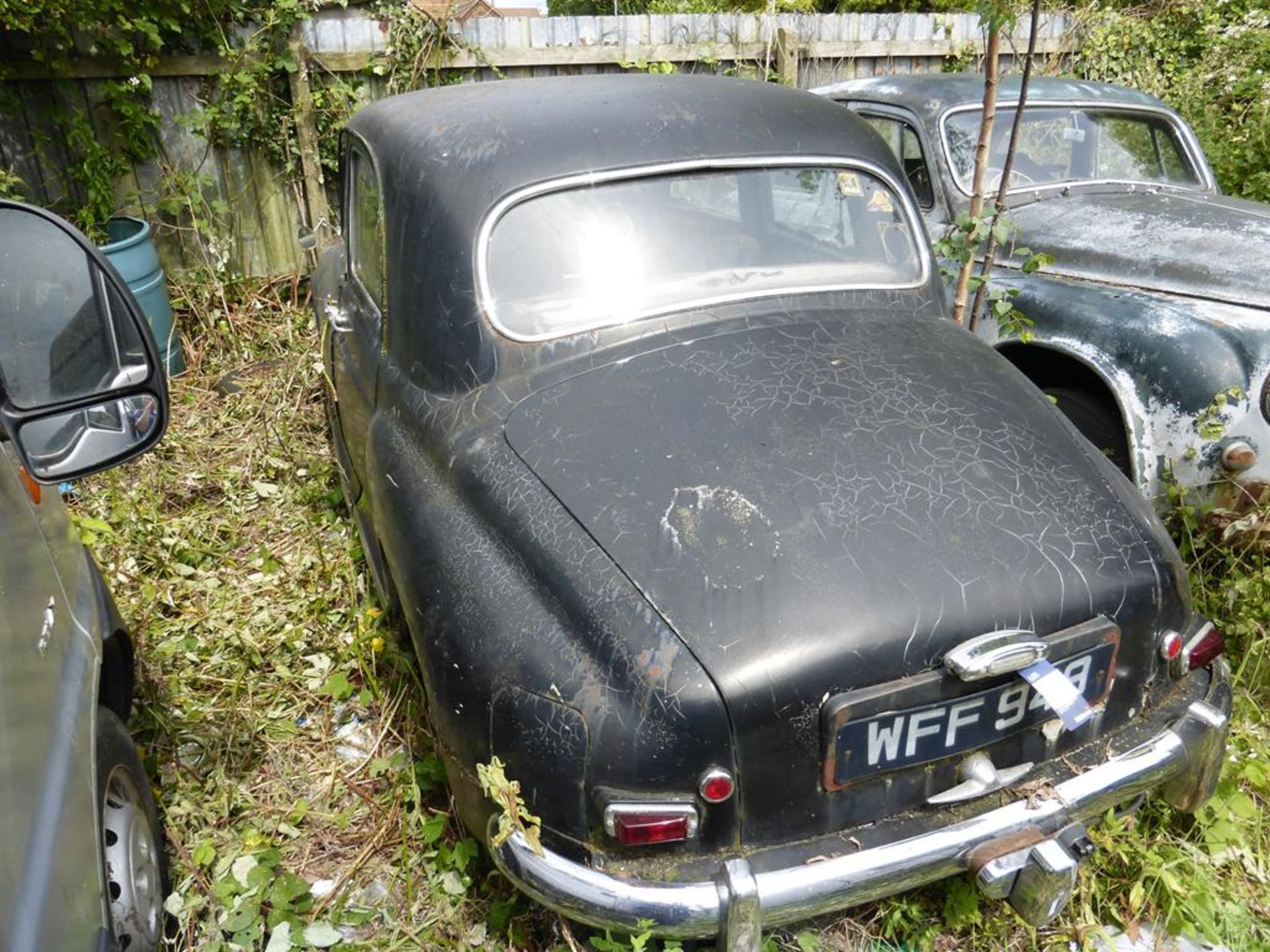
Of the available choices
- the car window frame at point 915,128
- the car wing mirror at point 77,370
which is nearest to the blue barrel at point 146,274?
the car wing mirror at point 77,370

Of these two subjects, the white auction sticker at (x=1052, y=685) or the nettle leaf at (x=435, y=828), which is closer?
the white auction sticker at (x=1052, y=685)

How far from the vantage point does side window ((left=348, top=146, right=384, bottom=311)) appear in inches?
108

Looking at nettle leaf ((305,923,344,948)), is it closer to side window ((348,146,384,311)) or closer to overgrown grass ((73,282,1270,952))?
overgrown grass ((73,282,1270,952))

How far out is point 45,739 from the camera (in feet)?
4.85

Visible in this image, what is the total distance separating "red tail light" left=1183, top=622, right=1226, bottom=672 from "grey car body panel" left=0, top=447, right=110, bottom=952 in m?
2.17

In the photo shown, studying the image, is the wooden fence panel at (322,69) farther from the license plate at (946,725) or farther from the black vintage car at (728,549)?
the license plate at (946,725)

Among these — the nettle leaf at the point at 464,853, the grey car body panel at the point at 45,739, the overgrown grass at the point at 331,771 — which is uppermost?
the grey car body panel at the point at 45,739

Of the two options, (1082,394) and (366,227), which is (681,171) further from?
(1082,394)

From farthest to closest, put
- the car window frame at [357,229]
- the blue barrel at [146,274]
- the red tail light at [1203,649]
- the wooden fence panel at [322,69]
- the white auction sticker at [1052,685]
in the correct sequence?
the wooden fence panel at [322,69] → the blue barrel at [146,274] → the car window frame at [357,229] → the red tail light at [1203,649] → the white auction sticker at [1052,685]

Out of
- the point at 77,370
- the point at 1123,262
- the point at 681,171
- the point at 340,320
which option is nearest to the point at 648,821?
the point at 77,370

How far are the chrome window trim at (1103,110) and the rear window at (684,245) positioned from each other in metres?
1.74

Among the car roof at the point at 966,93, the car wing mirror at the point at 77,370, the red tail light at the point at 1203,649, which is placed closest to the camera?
the car wing mirror at the point at 77,370

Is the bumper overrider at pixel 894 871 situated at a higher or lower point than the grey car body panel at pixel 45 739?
lower

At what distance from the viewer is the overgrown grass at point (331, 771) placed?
2.12 m
